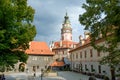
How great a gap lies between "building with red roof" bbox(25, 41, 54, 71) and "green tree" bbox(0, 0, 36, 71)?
36759 millimetres

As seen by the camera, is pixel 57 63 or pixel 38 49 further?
pixel 57 63

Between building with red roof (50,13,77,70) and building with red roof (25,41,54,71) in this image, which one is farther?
building with red roof (50,13,77,70)

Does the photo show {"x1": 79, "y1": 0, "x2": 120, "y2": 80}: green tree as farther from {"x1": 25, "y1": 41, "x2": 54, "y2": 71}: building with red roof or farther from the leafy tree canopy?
{"x1": 25, "y1": 41, "x2": 54, "y2": 71}: building with red roof

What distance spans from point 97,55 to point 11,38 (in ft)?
66.1

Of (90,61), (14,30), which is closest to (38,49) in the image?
(90,61)

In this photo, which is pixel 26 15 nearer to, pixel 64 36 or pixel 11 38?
pixel 11 38

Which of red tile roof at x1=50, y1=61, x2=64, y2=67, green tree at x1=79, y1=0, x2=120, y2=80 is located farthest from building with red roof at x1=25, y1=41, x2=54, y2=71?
green tree at x1=79, y1=0, x2=120, y2=80

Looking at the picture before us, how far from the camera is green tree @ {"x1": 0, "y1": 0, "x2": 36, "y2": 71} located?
639 inches

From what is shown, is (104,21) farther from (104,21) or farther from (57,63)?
(57,63)

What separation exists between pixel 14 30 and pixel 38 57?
130 feet

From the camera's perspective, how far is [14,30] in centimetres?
1703

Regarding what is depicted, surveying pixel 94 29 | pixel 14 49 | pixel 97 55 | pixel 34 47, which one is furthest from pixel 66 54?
pixel 94 29

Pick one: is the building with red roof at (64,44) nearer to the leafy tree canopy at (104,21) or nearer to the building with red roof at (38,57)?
the building with red roof at (38,57)

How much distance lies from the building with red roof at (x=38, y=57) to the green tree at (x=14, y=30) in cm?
3676
